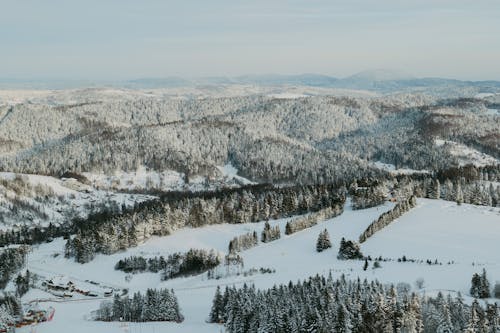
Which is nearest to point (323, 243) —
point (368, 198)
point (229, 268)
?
point (229, 268)

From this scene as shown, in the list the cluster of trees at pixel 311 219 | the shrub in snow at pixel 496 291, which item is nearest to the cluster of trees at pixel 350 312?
the shrub in snow at pixel 496 291

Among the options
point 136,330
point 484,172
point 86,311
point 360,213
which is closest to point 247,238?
point 360,213

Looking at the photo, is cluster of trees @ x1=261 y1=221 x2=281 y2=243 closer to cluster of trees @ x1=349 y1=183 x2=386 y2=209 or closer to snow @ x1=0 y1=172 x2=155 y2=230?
cluster of trees @ x1=349 y1=183 x2=386 y2=209

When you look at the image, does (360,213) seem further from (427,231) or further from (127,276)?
(127,276)

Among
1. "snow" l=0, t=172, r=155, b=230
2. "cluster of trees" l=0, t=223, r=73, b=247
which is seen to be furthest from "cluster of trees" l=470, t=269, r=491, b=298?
"snow" l=0, t=172, r=155, b=230

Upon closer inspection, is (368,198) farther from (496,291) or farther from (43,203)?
(43,203)

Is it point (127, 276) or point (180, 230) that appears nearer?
point (127, 276)

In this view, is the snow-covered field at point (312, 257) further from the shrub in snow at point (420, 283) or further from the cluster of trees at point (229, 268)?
the cluster of trees at point (229, 268)
